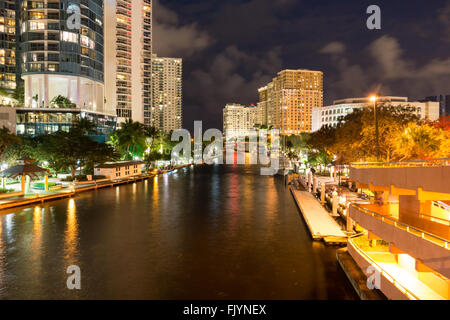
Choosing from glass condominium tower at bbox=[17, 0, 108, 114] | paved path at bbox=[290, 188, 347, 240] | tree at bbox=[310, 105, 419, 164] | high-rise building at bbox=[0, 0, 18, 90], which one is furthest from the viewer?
high-rise building at bbox=[0, 0, 18, 90]

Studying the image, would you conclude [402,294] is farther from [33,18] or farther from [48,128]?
[33,18]

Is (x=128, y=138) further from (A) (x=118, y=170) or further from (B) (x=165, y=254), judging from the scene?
(B) (x=165, y=254)

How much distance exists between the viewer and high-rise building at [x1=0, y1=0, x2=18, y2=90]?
12306 centimetres

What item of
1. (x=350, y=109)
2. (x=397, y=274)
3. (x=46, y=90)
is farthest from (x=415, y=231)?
(x=350, y=109)

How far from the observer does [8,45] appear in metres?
125

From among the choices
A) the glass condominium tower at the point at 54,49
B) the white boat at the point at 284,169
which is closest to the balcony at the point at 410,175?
the white boat at the point at 284,169

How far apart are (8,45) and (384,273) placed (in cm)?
14689

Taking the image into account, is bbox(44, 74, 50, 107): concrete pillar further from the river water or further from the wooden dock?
the wooden dock

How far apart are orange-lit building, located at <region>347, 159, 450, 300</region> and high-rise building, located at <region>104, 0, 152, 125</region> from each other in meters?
116

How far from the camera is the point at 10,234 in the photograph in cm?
2589

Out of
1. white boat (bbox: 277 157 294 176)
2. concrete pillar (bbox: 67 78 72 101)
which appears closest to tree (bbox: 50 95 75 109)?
concrete pillar (bbox: 67 78 72 101)

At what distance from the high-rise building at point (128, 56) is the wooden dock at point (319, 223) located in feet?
328

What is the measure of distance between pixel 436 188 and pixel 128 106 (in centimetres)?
13247
